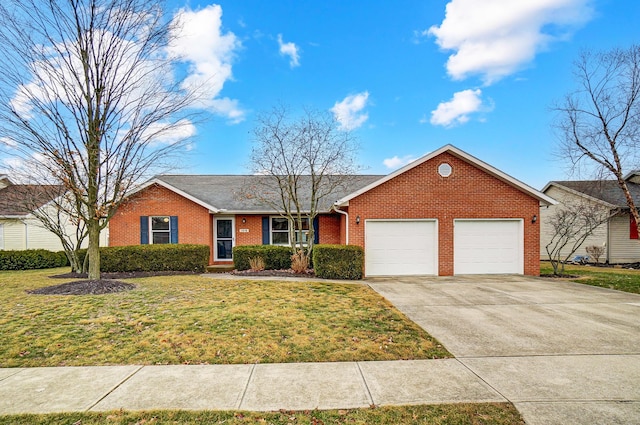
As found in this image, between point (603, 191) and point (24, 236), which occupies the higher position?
point (603, 191)

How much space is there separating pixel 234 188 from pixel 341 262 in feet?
29.6

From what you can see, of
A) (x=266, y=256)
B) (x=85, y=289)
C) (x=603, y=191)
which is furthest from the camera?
(x=603, y=191)

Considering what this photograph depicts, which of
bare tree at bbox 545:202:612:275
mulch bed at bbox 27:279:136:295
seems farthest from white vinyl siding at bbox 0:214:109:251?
bare tree at bbox 545:202:612:275

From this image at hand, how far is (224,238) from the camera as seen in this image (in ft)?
54.9

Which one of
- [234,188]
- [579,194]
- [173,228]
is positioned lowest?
[173,228]

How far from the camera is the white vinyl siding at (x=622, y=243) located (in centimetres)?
1852

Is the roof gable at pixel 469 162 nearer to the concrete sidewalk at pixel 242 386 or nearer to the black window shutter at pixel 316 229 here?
the black window shutter at pixel 316 229

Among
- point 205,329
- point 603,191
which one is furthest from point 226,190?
point 603,191

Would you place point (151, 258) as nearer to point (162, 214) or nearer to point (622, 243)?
point (162, 214)

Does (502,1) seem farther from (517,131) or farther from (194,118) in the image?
(194,118)

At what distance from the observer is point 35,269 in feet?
50.4

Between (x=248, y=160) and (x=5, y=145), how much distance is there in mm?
7702

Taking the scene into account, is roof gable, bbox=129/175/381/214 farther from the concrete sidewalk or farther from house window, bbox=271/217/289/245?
the concrete sidewalk

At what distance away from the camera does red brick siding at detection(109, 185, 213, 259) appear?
15547mm
